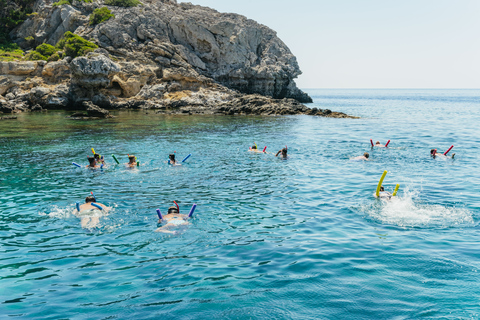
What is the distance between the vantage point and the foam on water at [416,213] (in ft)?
35.1

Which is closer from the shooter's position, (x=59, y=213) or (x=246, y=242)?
(x=246, y=242)

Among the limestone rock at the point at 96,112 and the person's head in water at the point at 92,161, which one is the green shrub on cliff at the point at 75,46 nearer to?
the limestone rock at the point at 96,112

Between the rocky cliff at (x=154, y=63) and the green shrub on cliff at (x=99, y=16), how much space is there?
49.2 inches

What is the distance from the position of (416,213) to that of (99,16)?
2637 inches

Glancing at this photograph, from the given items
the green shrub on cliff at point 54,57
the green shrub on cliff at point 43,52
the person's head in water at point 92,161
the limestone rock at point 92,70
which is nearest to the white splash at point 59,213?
the person's head in water at point 92,161

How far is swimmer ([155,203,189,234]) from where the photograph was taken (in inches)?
397

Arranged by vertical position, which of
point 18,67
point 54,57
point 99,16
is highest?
point 99,16

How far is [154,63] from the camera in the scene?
6009cm

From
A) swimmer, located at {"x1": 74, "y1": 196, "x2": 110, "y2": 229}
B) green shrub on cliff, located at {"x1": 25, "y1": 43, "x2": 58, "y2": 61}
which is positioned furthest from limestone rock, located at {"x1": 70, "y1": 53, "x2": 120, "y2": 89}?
swimmer, located at {"x1": 74, "y1": 196, "x2": 110, "y2": 229}

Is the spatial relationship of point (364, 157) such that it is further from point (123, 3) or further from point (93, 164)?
point (123, 3)

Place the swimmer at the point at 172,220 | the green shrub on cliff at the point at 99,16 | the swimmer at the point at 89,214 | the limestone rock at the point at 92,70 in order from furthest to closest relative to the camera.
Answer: the green shrub on cliff at the point at 99,16
the limestone rock at the point at 92,70
the swimmer at the point at 89,214
the swimmer at the point at 172,220

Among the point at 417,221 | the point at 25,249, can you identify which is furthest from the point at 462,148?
the point at 25,249

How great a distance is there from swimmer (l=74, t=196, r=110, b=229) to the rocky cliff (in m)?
42.5

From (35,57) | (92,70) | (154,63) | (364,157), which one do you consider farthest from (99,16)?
(364,157)
